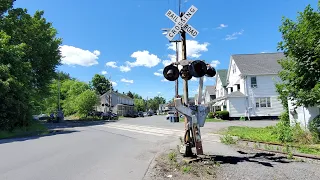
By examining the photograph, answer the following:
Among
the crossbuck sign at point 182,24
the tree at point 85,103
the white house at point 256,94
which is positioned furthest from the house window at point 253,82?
the tree at point 85,103

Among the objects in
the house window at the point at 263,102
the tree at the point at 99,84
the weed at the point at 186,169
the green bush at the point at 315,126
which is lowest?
the weed at the point at 186,169

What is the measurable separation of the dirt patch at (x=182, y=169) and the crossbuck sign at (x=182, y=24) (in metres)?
3.71

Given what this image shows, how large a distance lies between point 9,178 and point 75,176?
1.53 meters

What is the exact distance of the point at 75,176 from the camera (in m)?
5.73

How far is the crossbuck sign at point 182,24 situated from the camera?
7277 millimetres

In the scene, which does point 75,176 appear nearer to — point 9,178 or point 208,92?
point 9,178

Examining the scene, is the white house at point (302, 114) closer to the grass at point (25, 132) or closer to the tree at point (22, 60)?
the grass at point (25, 132)

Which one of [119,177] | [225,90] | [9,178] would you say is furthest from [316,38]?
[225,90]

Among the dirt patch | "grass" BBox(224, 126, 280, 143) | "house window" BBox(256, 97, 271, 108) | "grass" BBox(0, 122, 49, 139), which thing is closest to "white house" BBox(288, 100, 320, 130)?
"grass" BBox(224, 126, 280, 143)

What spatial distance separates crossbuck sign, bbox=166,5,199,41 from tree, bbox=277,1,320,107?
18.1ft

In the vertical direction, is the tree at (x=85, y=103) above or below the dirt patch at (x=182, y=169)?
above

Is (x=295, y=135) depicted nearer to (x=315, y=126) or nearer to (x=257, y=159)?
(x=315, y=126)

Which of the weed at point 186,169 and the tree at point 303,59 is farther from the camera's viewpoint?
the tree at point 303,59

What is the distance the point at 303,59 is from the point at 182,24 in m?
6.02
